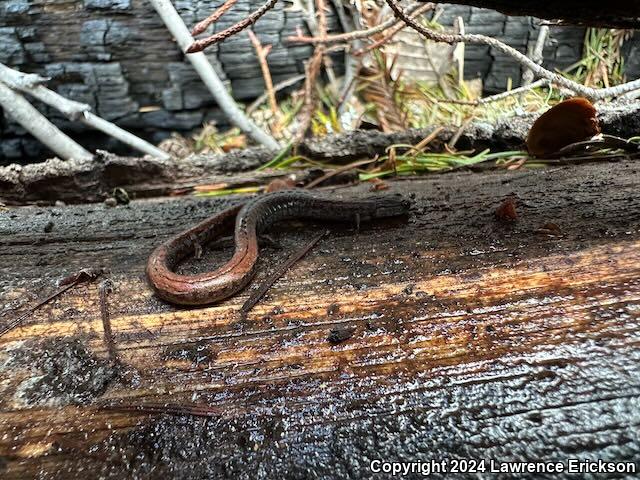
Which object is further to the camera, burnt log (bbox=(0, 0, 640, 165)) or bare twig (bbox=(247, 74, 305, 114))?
bare twig (bbox=(247, 74, 305, 114))

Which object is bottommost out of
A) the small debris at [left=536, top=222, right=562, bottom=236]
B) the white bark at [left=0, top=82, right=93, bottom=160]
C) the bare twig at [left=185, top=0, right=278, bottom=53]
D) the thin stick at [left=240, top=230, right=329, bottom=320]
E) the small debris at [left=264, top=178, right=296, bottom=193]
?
the small debris at [left=264, top=178, right=296, bottom=193]

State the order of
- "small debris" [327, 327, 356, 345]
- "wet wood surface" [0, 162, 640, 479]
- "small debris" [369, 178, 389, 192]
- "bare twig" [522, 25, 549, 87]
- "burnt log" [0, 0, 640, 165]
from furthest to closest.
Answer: "burnt log" [0, 0, 640, 165], "bare twig" [522, 25, 549, 87], "small debris" [369, 178, 389, 192], "small debris" [327, 327, 356, 345], "wet wood surface" [0, 162, 640, 479]

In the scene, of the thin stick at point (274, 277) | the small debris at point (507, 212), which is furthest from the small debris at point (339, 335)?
the small debris at point (507, 212)

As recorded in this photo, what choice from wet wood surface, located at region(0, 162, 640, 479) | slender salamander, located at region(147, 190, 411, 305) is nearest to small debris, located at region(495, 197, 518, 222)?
wet wood surface, located at region(0, 162, 640, 479)

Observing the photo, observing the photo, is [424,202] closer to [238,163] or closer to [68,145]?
[238,163]

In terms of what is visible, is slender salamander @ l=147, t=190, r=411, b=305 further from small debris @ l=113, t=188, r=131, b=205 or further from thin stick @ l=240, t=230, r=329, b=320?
small debris @ l=113, t=188, r=131, b=205

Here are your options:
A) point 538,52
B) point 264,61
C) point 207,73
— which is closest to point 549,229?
point 538,52

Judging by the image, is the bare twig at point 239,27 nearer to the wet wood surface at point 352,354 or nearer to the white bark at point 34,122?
the wet wood surface at point 352,354
